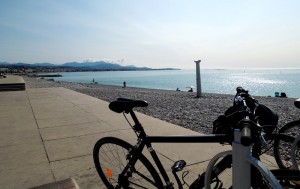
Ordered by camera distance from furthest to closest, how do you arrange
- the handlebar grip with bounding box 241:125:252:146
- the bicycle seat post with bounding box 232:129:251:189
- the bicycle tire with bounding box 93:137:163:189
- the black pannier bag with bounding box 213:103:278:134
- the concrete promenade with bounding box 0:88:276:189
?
1. the concrete promenade with bounding box 0:88:276:189
2. the bicycle tire with bounding box 93:137:163:189
3. the black pannier bag with bounding box 213:103:278:134
4. the bicycle seat post with bounding box 232:129:251:189
5. the handlebar grip with bounding box 241:125:252:146

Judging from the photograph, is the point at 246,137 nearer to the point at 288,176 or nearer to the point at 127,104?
the point at 288,176

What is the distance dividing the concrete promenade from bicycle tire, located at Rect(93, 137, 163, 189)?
0.79ft

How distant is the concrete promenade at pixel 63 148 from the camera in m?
3.80

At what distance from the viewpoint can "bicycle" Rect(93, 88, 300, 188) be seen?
5.37 feet

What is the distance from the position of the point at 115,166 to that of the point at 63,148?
5.44 feet

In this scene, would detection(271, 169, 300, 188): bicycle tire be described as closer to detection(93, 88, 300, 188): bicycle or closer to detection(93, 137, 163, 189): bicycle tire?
detection(93, 88, 300, 188): bicycle

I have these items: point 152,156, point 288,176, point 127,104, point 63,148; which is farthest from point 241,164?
point 63,148

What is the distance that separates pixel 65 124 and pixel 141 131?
509 cm

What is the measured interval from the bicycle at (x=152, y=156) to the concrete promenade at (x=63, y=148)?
1.41ft

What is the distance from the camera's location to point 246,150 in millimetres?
1650

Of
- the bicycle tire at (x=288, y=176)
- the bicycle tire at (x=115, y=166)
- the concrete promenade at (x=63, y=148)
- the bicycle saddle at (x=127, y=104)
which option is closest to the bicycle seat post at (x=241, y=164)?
the bicycle tire at (x=288, y=176)

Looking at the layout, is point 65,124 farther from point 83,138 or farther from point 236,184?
point 236,184

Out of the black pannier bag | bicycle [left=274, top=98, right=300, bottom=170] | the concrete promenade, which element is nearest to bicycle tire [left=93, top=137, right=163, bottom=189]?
the concrete promenade

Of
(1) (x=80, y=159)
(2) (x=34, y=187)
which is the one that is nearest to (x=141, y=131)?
(2) (x=34, y=187)
